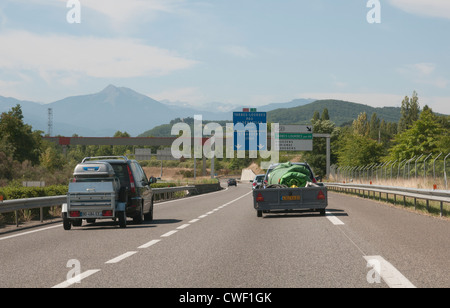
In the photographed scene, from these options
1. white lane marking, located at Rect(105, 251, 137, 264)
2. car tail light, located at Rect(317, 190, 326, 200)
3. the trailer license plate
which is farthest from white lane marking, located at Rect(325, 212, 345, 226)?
white lane marking, located at Rect(105, 251, 137, 264)

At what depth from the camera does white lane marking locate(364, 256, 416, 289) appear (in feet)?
22.5

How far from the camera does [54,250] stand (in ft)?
35.4

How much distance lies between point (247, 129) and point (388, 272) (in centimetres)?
5228

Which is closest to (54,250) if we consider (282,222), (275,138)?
(282,222)

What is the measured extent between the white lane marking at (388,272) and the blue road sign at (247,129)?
166ft

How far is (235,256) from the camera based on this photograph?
9.52 metres

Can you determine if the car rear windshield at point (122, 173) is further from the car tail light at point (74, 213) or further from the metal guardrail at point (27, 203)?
the metal guardrail at point (27, 203)

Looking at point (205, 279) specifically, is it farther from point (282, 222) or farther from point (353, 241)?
point (282, 222)

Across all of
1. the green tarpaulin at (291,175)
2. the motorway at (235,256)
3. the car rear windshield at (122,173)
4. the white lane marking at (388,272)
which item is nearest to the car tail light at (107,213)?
the motorway at (235,256)

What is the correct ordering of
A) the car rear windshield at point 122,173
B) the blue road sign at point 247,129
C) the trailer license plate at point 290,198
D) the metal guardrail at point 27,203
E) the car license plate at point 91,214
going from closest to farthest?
the car license plate at point 91,214 → the metal guardrail at point 27,203 → the car rear windshield at point 122,173 → the trailer license plate at point 290,198 → the blue road sign at point 247,129

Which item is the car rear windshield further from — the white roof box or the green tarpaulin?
the green tarpaulin

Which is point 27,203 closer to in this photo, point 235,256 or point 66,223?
point 66,223

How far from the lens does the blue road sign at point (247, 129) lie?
195ft

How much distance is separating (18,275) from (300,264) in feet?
12.0
